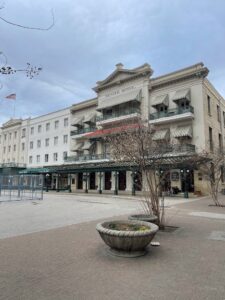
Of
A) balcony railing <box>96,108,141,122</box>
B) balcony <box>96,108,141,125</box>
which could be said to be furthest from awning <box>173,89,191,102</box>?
balcony <box>96,108,141,125</box>

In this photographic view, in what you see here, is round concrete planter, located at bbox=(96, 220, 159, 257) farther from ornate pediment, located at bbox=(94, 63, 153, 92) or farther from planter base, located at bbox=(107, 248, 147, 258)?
ornate pediment, located at bbox=(94, 63, 153, 92)

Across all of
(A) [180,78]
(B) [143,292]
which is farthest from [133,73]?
(B) [143,292]

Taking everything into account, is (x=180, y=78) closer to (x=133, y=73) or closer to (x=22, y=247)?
(x=133, y=73)

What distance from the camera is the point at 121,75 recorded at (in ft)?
119

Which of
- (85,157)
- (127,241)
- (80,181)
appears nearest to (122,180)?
(85,157)

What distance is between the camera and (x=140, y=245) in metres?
5.67

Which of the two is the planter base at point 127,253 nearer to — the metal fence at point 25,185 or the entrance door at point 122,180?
the metal fence at point 25,185

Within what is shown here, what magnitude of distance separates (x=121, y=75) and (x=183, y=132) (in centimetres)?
1372

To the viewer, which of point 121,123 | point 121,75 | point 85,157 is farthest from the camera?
point 85,157

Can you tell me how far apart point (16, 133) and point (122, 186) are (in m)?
30.1

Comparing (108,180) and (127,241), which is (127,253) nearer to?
(127,241)

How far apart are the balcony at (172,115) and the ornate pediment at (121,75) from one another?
20.5 ft

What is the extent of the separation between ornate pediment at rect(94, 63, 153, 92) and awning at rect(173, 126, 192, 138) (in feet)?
30.4

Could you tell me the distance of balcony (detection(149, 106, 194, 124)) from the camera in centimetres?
2834
